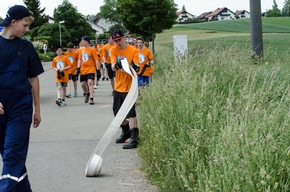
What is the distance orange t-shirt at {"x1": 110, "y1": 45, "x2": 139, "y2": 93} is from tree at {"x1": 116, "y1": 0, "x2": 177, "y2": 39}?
2272cm

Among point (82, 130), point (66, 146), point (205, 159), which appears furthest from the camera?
point (82, 130)

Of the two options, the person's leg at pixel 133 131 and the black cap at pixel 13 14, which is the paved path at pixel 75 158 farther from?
the black cap at pixel 13 14

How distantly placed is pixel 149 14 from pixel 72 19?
278 ft

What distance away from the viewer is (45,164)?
7.45m

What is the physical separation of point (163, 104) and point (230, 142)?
2801mm

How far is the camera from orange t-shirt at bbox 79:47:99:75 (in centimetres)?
1509

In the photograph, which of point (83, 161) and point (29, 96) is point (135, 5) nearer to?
point (83, 161)

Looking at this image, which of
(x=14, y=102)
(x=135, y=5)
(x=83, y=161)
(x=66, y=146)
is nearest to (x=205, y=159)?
(x=14, y=102)

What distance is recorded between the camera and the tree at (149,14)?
3131cm

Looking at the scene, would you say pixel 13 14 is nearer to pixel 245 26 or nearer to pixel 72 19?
pixel 245 26

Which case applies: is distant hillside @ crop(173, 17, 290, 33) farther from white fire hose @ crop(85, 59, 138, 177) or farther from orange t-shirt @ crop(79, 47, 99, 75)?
white fire hose @ crop(85, 59, 138, 177)

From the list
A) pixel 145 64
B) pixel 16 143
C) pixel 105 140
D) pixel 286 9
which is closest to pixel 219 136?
pixel 16 143

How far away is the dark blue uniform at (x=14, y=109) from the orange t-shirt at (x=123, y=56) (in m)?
3.53

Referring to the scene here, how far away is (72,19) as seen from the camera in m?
114
